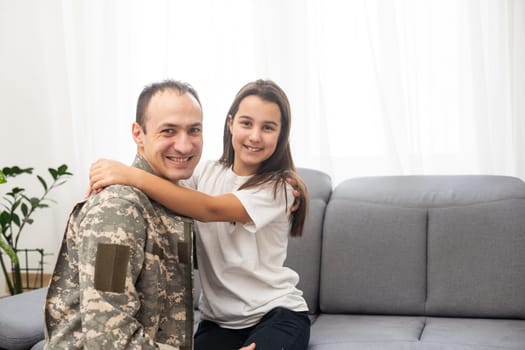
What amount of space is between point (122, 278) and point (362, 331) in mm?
1167

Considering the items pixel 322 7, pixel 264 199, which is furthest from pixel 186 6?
pixel 264 199

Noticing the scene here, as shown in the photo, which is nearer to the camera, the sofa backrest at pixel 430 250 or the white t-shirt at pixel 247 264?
the white t-shirt at pixel 247 264

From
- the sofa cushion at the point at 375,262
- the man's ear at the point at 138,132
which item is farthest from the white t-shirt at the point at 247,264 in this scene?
the sofa cushion at the point at 375,262

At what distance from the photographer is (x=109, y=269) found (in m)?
1.52

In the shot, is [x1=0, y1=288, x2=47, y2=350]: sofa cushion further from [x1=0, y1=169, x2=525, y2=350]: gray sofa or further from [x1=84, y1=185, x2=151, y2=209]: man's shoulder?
[x1=84, y1=185, x2=151, y2=209]: man's shoulder

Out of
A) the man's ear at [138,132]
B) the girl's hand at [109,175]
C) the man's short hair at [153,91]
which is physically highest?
the man's short hair at [153,91]

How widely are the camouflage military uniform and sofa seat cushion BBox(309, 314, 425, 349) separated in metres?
0.75

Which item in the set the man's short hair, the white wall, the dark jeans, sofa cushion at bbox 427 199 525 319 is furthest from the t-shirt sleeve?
the white wall

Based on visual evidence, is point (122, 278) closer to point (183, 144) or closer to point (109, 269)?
point (109, 269)

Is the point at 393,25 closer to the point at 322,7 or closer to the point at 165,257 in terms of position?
the point at 322,7

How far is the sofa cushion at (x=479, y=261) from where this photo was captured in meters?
2.62

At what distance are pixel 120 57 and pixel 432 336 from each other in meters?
2.35

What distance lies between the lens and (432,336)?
238cm

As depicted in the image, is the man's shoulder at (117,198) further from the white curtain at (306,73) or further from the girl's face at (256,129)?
the white curtain at (306,73)
